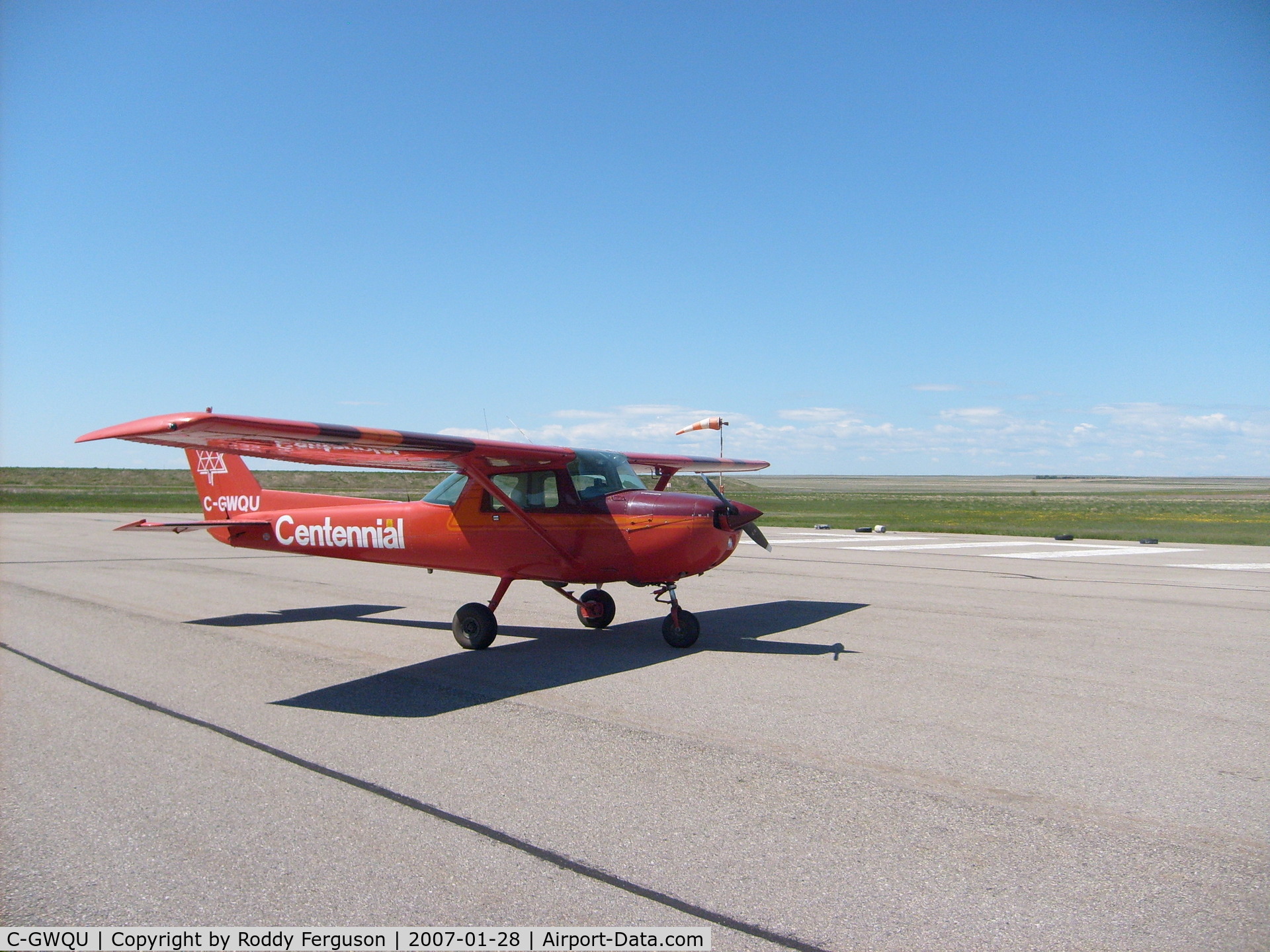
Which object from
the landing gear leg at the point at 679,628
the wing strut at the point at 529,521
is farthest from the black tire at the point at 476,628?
the landing gear leg at the point at 679,628

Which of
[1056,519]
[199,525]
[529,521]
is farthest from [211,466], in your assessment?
[1056,519]

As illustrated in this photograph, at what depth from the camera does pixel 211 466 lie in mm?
12438

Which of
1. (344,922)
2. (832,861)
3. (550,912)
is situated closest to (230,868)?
(344,922)

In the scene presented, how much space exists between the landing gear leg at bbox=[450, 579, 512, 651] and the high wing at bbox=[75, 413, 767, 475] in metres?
1.69

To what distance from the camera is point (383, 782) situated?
507cm

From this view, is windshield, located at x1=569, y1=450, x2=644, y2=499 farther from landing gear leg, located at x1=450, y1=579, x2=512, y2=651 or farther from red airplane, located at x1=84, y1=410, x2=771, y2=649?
landing gear leg, located at x1=450, y1=579, x2=512, y2=651

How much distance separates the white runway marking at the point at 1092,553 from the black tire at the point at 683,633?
12941mm

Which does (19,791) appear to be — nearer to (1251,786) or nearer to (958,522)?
(1251,786)

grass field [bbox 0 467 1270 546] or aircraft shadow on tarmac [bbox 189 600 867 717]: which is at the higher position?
grass field [bbox 0 467 1270 546]

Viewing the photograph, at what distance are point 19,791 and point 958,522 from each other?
35.9 meters

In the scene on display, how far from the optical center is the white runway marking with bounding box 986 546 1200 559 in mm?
19906

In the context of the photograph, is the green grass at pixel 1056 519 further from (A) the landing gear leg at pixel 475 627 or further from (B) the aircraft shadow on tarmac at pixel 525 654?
A: (A) the landing gear leg at pixel 475 627

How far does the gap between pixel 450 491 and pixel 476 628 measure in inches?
78.8

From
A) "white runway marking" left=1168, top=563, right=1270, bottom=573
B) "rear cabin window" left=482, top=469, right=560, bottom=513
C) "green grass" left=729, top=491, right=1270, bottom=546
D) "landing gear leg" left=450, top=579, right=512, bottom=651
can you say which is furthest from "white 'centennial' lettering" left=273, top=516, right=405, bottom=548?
"green grass" left=729, top=491, right=1270, bottom=546
